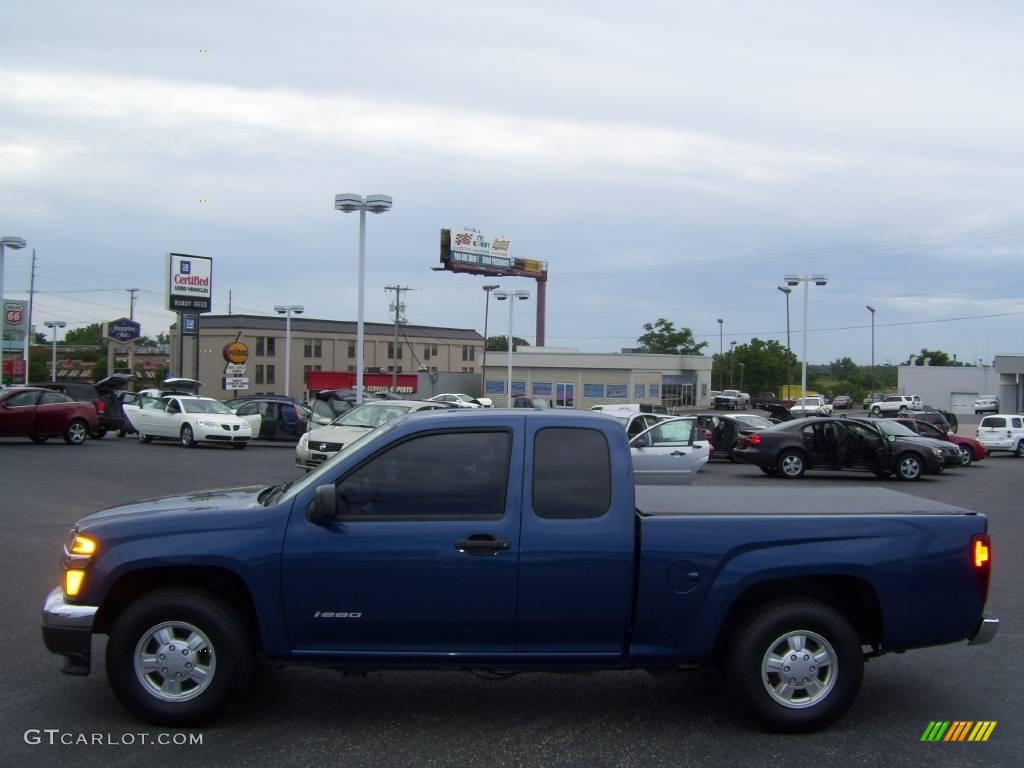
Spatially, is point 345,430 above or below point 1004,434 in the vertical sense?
above

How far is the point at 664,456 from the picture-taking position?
1839cm

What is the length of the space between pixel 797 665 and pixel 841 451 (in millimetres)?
18489

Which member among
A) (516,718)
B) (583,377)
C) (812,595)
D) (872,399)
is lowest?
(516,718)

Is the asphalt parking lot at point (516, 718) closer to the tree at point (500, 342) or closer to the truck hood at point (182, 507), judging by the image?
the truck hood at point (182, 507)

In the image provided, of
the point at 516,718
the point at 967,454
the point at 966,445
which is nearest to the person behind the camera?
the point at 516,718

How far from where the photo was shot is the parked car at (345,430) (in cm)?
1923

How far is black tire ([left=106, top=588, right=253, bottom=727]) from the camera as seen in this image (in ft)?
17.2

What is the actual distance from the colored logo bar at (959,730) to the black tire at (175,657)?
388 cm

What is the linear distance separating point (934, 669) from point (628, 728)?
8.84 ft

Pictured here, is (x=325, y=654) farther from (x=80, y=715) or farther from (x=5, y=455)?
(x=5, y=455)

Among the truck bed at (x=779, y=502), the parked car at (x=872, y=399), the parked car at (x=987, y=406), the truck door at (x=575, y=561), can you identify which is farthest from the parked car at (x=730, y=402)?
the truck door at (x=575, y=561)

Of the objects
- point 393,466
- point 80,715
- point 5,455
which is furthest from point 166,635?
point 5,455

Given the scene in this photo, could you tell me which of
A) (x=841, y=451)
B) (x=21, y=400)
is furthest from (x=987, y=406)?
(x=21, y=400)

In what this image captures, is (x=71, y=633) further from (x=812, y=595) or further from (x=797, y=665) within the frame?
(x=812, y=595)
